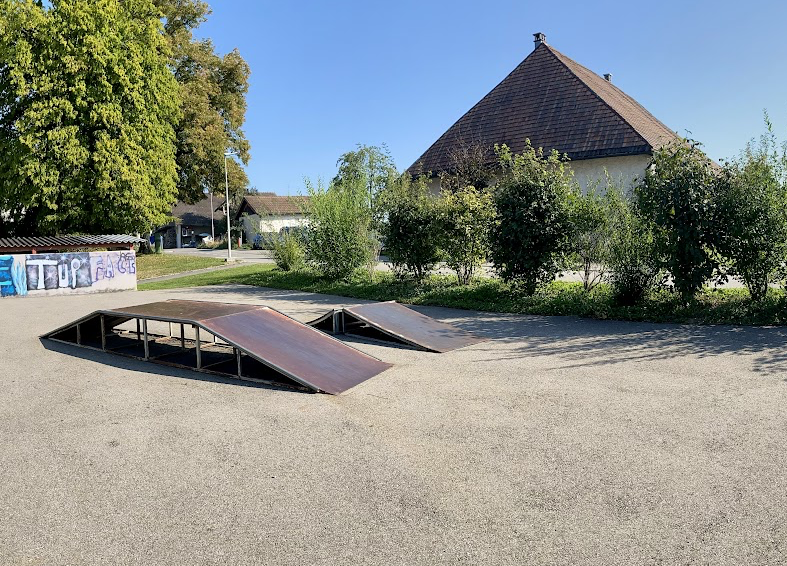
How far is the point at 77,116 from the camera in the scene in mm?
27391

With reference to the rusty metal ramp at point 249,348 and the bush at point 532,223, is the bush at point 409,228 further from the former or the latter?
the rusty metal ramp at point 249,348

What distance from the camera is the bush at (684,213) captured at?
11508mm

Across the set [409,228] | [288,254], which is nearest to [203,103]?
[288,254]

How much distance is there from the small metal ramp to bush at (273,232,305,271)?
544 inches

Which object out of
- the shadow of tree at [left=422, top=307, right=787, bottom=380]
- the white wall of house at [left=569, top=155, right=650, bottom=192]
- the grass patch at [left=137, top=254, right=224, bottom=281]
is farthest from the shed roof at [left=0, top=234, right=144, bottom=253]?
the white wall of house at [left=569, top=155, right=650, bottom=192]

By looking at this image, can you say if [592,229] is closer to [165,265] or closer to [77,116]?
[77,116]

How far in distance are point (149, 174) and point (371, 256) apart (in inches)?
639

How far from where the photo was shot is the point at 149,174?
3052 cm

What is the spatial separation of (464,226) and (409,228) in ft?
5.98

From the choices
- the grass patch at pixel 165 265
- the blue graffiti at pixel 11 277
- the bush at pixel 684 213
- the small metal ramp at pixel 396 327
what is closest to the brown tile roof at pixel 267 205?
the grass patch at pixel 165 265

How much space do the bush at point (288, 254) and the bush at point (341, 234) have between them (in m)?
4.28

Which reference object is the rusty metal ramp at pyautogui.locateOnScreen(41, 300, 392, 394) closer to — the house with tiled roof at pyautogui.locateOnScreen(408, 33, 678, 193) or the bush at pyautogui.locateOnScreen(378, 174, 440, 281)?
the bush at pyautogui.locateOnScreen(378, 174, 440, 281)

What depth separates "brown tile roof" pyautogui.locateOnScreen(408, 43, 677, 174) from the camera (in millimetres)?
24775

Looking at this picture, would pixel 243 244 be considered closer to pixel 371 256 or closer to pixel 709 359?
pixel 371 256
